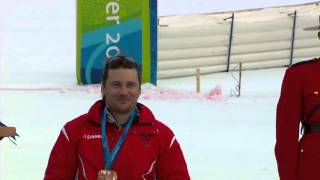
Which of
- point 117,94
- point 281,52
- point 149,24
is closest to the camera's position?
point 117,94

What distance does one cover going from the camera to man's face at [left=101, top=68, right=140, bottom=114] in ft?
7.70

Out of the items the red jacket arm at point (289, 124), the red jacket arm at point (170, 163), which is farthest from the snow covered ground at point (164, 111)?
the red jacket arm at point (170, 163)

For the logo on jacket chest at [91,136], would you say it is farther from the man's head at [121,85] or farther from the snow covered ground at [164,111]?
the snow covered ground at [164,111]

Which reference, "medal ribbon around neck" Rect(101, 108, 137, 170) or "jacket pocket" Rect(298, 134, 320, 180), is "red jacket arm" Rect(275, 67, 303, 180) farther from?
"medal ribbon around neck" Rect(101, 108, 137, 170)

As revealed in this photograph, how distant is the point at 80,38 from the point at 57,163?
8.97 m

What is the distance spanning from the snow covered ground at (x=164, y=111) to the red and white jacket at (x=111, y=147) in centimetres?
309

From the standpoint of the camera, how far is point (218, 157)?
20.2 feet

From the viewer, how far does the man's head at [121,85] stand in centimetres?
235

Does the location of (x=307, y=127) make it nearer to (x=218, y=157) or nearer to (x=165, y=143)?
(x=165, y=143)

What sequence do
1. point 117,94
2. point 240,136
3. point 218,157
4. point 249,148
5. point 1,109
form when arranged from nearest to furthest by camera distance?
point 117,94
point 218,157
point 249,148
point 240,136
point 1,109

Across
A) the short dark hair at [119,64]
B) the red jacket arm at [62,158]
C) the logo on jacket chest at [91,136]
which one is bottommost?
the red jacket arm at [62,158]

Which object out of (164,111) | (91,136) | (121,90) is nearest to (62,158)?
(91,136)

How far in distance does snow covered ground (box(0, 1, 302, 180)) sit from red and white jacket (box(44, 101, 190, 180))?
3092mm

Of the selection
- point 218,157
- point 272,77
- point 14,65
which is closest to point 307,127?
point 218,157
